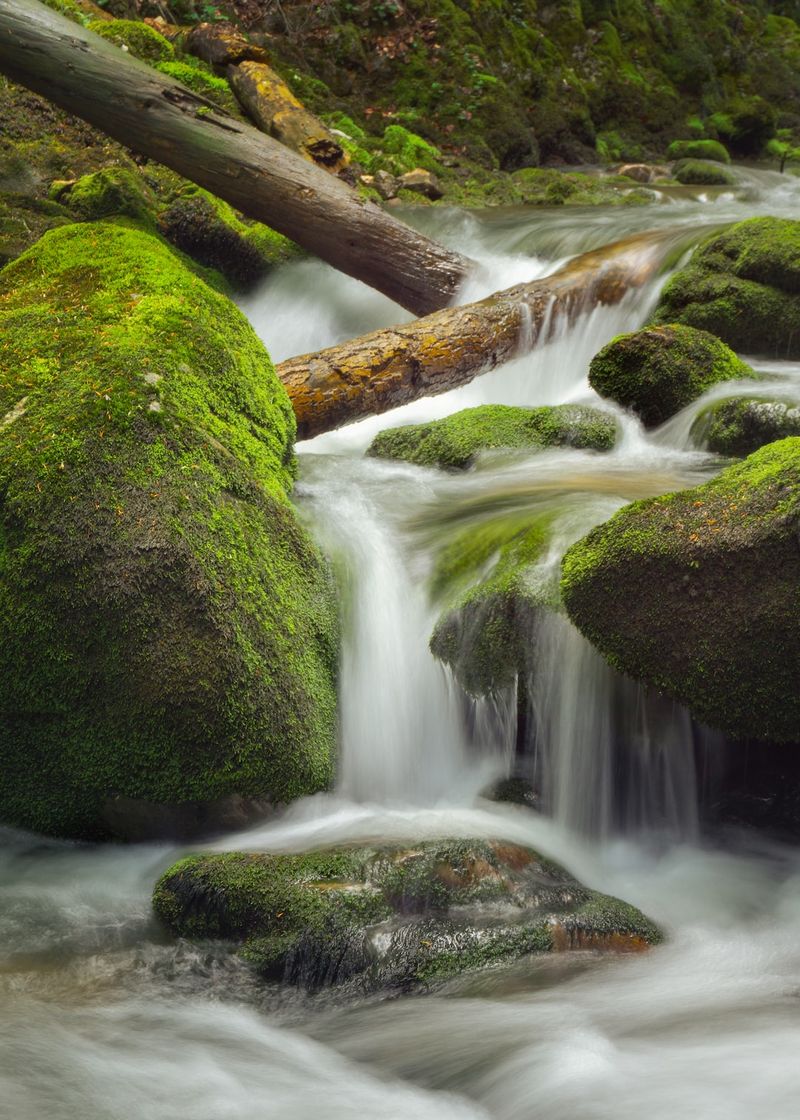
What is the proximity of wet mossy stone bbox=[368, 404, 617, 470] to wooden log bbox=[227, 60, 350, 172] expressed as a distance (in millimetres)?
5090

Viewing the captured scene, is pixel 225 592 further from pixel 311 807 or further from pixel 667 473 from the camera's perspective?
pixel 667 473

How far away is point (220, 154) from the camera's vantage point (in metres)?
→ 8.01

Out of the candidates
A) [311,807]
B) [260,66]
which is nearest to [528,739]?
[311,807]

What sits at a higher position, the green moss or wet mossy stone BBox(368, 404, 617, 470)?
the green moss

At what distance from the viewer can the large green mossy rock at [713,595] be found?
10.2 ft

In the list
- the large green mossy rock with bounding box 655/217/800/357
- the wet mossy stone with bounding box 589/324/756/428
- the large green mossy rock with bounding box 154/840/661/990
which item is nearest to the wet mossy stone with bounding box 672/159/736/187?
the large green mossy rock with bounding box 655/217/800/357

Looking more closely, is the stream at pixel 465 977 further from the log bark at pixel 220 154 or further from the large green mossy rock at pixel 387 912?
the log bark at pixel 220 154

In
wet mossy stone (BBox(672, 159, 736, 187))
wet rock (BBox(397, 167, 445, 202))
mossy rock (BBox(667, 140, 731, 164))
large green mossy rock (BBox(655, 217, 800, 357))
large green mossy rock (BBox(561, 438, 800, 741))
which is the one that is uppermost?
mossy rock (BBox(667, 140, 731, 164))

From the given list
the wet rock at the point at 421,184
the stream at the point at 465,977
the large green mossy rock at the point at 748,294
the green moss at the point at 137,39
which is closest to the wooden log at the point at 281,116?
the green moss at the point at 137,39

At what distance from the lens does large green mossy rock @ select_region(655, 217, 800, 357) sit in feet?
22.5

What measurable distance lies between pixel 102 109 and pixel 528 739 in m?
6.52

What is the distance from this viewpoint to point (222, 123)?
806 centimetres

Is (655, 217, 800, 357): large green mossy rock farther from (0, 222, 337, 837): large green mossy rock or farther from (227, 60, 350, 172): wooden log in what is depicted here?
(227, 60, 350, 172): wooden log

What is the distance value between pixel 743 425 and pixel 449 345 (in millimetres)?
2033
